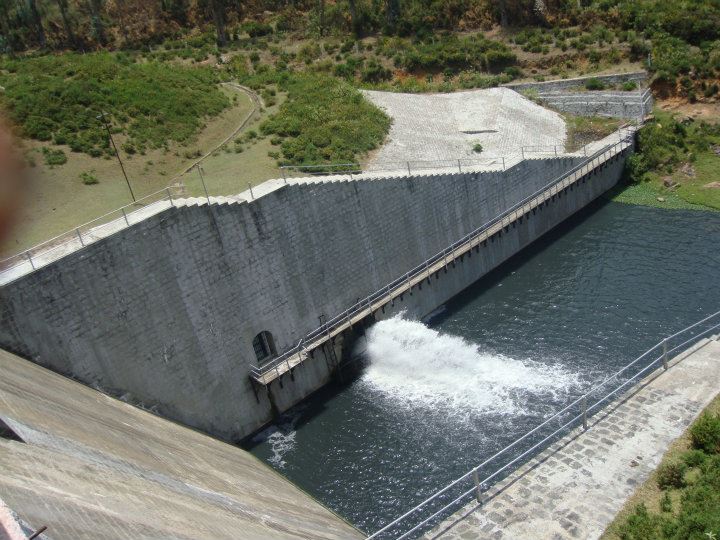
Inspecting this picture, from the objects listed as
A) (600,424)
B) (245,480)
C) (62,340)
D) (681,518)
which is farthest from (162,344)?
(681,518)

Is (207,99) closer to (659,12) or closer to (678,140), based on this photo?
(678,140)

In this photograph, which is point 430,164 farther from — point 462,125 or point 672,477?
point 672,477

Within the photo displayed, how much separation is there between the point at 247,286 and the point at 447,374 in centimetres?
981

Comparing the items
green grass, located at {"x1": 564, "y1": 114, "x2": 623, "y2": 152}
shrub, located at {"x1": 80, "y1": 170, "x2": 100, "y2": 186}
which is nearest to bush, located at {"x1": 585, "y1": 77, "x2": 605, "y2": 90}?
green grass, located at {"x1": 564, "y1": 114, "x2": 623, "y2": 152}

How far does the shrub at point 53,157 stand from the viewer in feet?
114

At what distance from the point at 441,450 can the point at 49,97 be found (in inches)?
1130

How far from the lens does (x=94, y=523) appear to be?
1425cm

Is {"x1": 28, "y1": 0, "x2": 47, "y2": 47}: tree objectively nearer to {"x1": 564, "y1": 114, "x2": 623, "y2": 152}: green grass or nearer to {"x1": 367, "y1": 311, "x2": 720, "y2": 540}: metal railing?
{"x1": 564, "y1": 114, "x2": 623, "y2": 152}: green grass

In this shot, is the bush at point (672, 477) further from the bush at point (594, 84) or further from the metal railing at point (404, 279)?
the bush at point (594, 84)

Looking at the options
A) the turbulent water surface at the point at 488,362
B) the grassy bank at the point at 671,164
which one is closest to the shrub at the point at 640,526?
the turbulent water surface at the point at 488,362

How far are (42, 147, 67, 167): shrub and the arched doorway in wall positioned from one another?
13.5 metres

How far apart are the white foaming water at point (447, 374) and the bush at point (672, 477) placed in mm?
9209

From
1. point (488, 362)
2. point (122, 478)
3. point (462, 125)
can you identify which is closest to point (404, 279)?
point (488, 362)

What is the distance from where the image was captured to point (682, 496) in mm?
18469
